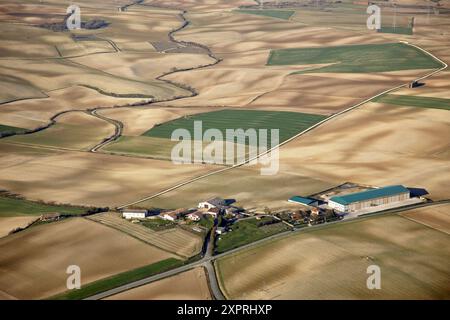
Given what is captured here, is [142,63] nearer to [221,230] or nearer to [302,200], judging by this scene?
[302,200]

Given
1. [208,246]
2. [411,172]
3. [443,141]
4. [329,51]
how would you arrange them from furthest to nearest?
[329,51], [443,141], [411,172], [208,246]

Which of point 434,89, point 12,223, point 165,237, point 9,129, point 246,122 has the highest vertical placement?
point 434,89

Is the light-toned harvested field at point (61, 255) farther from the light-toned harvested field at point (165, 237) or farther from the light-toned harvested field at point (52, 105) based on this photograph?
the light-toned harvested field at point (52, 105)

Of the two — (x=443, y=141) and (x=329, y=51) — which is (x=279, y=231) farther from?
(x=329, y=51)

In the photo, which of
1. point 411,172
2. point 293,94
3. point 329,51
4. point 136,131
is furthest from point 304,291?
point 329,51

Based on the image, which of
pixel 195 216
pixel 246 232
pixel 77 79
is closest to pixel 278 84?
pixel 77 79

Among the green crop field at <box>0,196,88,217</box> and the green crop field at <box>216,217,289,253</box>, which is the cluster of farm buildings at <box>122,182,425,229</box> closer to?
the green crop field at <box>216,217,289,253</box>
